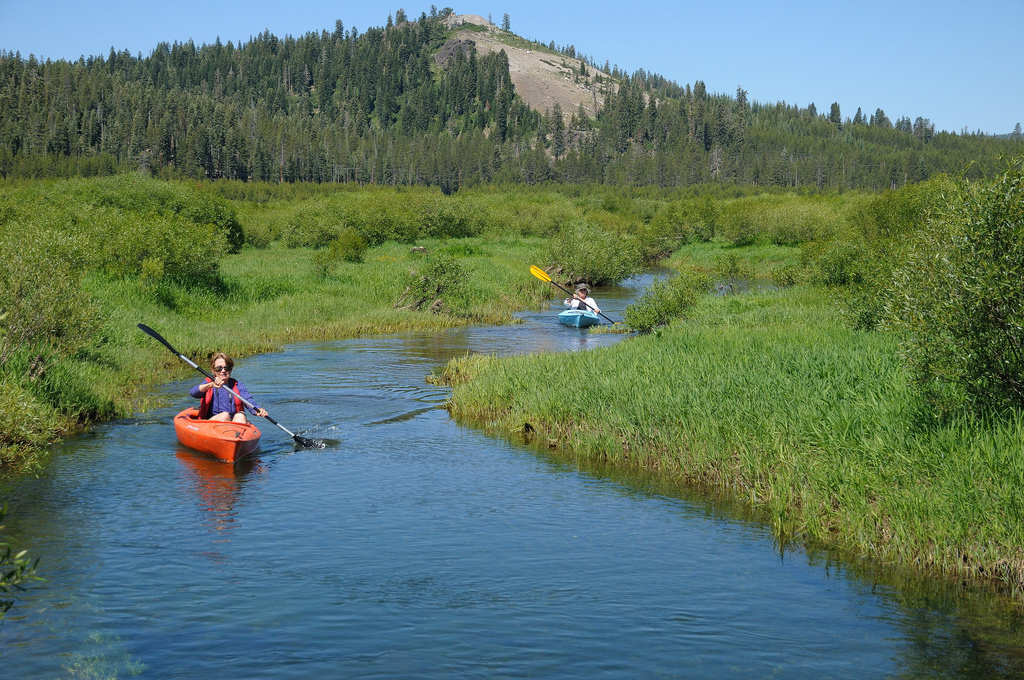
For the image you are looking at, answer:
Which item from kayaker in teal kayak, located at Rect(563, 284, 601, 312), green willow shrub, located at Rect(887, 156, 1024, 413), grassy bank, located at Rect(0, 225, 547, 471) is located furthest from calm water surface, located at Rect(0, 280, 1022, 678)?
kayaker in teal kayak, located at Rect(563, 284, 601, 312)

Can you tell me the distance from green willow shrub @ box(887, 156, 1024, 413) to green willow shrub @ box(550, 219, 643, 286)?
39.1 meters

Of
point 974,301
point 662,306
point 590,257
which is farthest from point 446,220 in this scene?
point 974,301

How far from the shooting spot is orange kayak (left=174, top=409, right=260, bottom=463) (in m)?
15.1

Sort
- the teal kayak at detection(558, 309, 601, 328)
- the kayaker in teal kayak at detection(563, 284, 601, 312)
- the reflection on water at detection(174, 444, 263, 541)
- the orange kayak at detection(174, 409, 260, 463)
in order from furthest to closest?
the kayaker in teal kayak at detection(563, 284, 601, 312) → the teal kayak at detection(558, 309, 601, 328) → the orange kayak at detection(174, 409, 260, 463) → the reflection on water at detection(174, 444, 263, 541)

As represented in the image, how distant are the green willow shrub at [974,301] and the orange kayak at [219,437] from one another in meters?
10.6

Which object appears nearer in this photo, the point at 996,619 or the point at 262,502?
the point at 996,619

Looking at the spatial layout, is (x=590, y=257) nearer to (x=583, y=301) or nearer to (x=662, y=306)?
(x=583, y=301)

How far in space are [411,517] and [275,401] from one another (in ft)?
28.2

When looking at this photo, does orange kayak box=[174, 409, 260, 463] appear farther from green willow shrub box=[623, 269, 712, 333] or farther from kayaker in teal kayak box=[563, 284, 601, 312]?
kayaker in teal kayak box=[563, 284, 601, 312]

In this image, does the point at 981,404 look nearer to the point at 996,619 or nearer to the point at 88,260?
the point at 996,619

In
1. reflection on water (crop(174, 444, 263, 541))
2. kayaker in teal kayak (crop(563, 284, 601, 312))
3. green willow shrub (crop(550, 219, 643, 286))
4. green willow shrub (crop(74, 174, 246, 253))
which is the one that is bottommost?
reflection on water (crop(174, 444, 263, 541))

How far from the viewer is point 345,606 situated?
9.30 meters

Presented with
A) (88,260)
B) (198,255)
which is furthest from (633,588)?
(198,255)

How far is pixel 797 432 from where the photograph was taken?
42.9ft
